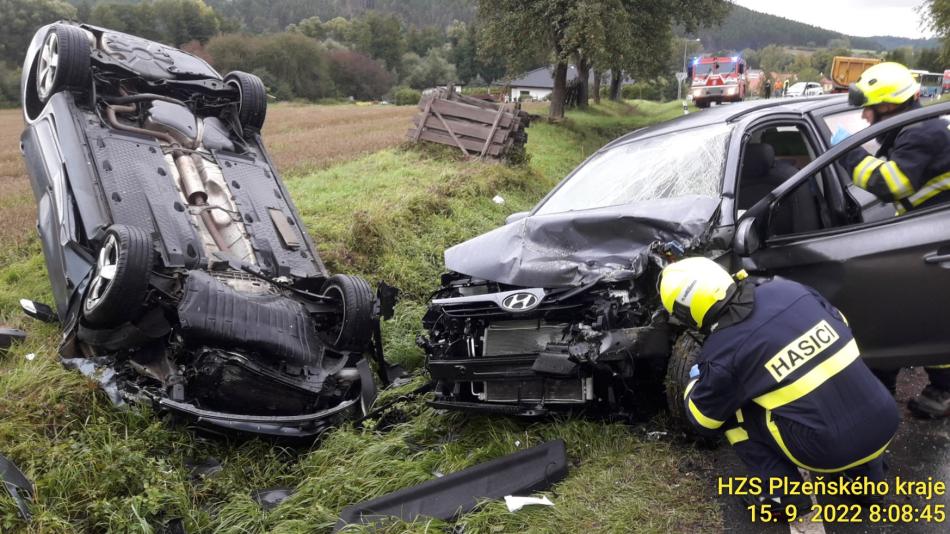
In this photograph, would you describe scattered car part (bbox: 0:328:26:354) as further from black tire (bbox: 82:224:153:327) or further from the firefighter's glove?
the firefighter's glove

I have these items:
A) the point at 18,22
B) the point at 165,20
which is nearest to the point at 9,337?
the point at 18,22

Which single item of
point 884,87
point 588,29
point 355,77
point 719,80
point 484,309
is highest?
point 588,29

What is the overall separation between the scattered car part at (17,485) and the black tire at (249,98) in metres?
3.02

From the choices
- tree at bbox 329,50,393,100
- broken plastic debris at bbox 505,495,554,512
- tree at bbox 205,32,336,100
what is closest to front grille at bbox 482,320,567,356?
broken plastic debris at bbox 505,495,554,512

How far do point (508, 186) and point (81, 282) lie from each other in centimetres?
689

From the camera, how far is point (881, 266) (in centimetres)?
286

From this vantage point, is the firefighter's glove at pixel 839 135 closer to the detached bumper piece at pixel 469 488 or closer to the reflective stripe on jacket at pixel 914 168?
the reflective stripe on jacket at pixel 914 168

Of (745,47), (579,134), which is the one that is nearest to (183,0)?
(579,134)

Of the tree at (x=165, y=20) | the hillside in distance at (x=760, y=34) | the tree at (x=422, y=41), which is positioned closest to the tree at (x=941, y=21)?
the tree at (x=165, y=20)

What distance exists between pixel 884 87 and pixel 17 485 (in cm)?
426

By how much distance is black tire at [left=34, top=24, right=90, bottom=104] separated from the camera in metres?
4.33

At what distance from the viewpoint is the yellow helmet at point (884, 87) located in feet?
10.3

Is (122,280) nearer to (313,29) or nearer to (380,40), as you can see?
(380,40)

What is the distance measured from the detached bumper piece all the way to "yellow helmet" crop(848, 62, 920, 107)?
221 centimetres
